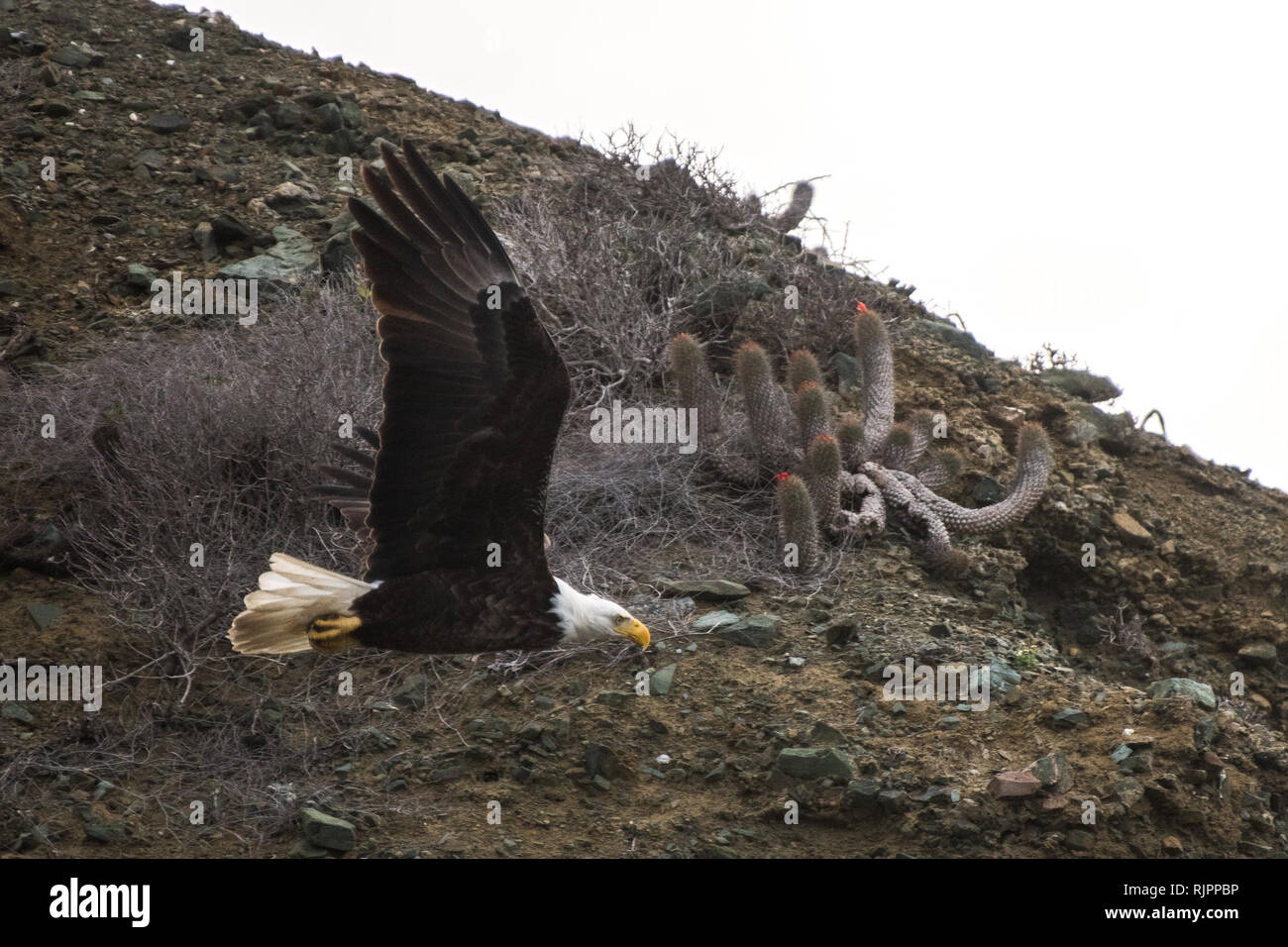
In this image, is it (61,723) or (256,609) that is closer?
(256,609)

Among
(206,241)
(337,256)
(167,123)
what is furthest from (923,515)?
(167,123)

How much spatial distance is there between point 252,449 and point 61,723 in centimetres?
204

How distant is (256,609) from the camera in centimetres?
542

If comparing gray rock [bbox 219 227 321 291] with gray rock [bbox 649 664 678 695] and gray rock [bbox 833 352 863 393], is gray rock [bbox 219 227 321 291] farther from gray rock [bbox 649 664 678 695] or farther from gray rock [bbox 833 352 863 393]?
gray rock [bbox 649 664 678 695]

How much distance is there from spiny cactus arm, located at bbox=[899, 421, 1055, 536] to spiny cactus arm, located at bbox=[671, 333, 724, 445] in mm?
1519

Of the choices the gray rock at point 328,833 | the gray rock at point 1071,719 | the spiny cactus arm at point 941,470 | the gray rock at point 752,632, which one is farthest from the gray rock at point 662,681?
the spiny cactus arm at point 941,470

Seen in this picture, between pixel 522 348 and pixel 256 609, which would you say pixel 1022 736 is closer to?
pixel 522 348

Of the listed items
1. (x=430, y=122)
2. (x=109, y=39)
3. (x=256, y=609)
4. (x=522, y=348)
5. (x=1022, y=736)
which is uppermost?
(x=109, y=39)

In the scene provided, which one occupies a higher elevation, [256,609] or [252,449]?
[252,449]

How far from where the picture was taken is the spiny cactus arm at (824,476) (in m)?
8.19

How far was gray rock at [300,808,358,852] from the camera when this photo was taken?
6284 millimetres

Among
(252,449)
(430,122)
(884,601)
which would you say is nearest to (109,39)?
(430,122)

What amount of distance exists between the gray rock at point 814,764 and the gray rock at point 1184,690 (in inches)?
79.7

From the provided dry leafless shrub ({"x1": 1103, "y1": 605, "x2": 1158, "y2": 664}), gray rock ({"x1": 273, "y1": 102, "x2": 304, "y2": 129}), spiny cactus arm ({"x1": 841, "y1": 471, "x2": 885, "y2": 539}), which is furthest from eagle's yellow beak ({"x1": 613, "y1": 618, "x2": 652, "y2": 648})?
gray rock ({"x1": 273, "y1": 102, "x2": 304, "y2": 129})
